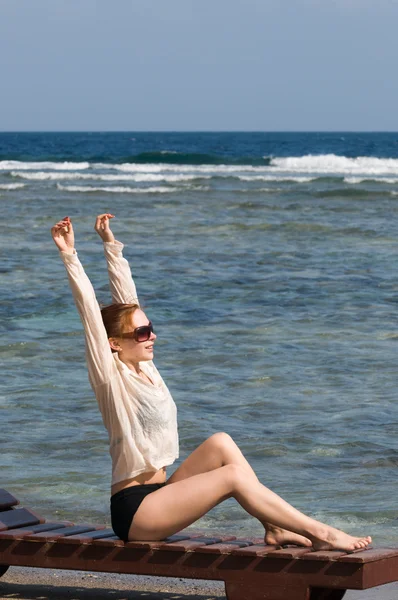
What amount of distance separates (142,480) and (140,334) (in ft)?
2.04

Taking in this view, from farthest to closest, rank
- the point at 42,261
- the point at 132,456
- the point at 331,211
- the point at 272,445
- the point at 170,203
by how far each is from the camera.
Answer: the point at 170,203, the point at 331,211, the point at 42,261, the point at 272,445, the point at 132,456

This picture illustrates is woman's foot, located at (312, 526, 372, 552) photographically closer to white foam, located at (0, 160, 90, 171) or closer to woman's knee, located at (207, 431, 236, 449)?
woman's knee, located at (207, 431, 236, 449)

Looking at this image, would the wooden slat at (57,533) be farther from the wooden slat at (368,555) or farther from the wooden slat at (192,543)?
the wooden slat at (368,555)

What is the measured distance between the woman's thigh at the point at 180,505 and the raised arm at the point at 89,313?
0.55 meters

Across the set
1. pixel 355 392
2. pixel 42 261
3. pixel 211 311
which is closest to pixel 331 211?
pixel 42 261

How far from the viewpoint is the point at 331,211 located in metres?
27.0

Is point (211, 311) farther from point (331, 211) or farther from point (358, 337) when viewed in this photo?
point (331, 211)

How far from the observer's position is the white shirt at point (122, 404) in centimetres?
441

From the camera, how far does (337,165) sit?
176ft

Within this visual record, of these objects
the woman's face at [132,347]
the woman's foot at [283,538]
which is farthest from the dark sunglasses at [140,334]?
the woman's foot at [283,538]

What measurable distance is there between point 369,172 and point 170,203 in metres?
19.0

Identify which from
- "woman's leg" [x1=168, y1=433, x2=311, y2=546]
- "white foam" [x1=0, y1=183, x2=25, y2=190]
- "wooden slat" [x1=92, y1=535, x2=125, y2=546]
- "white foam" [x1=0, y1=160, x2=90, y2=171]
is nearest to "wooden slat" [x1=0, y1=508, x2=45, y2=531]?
"wooden slat" [x1=92, y1=535, x2=125, y2=546]

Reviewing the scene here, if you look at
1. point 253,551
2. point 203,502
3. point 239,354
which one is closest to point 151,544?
point 203,502

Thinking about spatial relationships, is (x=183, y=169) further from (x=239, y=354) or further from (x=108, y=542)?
(x=108, y=542)
